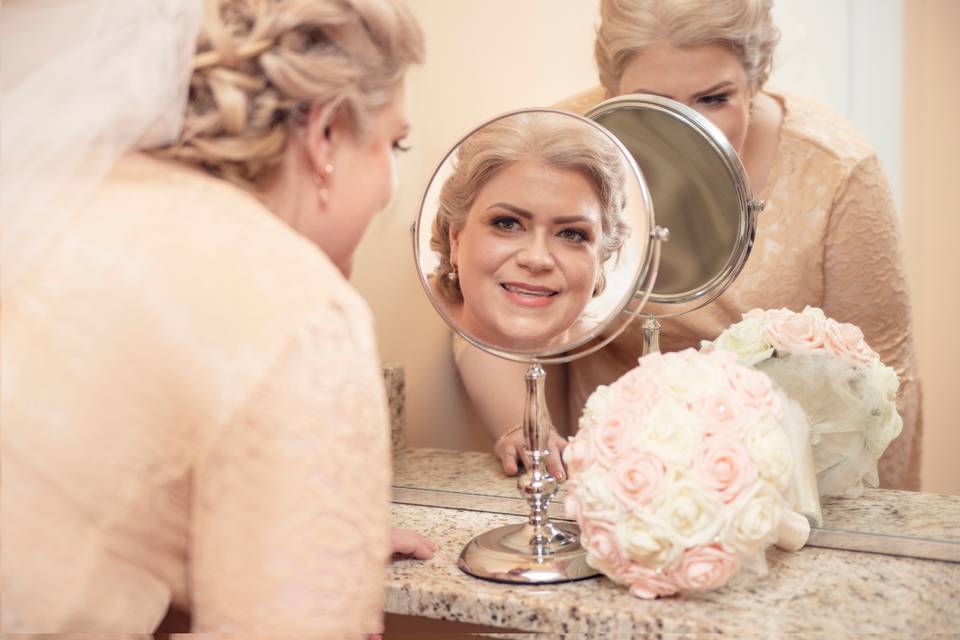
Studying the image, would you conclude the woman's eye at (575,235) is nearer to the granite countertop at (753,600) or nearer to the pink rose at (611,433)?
the pink rose at (611,433)

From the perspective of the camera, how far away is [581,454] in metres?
0.95

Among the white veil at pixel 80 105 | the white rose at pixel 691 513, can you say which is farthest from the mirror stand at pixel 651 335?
the white veil at pixel 80 105

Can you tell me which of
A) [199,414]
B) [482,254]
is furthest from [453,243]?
[199,414]

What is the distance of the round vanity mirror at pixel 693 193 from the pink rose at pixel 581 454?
0.27 meters

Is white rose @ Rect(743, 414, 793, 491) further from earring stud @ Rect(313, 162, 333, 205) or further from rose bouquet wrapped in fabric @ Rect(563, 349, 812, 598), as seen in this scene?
earring stud @ Rect(313, 162, 333, 205)

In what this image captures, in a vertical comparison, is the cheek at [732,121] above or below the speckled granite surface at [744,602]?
above

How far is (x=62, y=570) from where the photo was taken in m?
0.69

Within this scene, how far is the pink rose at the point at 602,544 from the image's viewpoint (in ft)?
3.04

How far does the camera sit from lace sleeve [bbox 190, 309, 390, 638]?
65 cm

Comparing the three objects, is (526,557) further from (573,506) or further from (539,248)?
(539,248)

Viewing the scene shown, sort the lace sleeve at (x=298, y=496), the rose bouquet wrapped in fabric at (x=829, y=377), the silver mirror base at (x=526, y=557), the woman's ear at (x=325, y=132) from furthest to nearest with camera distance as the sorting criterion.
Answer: the rose bouquet wrapped in fabric at (x=829, y=377) → the silver mirror base at (x=526, y=557) → the woman's ear at (x=325, y=132) → the lace sleeve at (x=298, y=496)

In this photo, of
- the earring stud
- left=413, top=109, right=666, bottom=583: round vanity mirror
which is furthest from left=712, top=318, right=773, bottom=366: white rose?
the earring stud

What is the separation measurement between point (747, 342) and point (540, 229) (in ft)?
0.91

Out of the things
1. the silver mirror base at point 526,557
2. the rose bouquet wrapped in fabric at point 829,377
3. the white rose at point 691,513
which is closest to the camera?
the white rose at point 691,513
